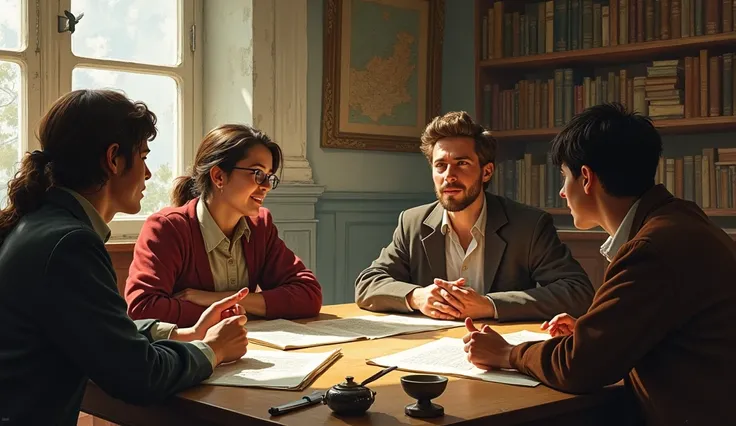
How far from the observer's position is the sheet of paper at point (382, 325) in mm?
2410

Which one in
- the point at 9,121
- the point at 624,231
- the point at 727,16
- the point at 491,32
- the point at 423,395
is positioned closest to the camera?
the point at 423,395

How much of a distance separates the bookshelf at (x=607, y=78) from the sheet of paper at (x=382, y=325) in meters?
1.94

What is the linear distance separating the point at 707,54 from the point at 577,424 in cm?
276

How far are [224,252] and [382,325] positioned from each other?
0.53m

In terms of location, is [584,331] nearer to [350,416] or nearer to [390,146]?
[350,416]

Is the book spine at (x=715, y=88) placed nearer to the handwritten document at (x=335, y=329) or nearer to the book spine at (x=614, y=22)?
the book spine at (x=614, y=22)

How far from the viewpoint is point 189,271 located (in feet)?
8.48

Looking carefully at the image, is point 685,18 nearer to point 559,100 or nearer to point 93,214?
point 559,100

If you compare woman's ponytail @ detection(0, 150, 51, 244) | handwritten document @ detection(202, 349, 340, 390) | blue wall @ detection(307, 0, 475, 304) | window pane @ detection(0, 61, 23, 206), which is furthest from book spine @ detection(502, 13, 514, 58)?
woman's ponytail @ detection(0, 150, 51, 244)

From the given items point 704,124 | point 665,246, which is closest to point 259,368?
point 665,246

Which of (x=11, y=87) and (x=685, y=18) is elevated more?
(x=685, y=18)

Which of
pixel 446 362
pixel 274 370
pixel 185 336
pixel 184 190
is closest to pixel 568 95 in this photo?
pixel 184 190

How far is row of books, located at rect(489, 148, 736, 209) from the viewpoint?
3.99 m

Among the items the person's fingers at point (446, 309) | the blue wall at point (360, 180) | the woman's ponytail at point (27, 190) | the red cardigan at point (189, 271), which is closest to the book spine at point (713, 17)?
the blue wall at point (360, 180)
